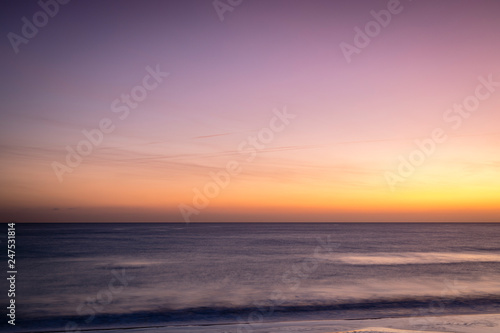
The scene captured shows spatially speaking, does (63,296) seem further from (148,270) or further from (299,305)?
(299,305)

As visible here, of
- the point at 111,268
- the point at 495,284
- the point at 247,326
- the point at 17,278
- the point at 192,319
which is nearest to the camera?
the point at 247,326

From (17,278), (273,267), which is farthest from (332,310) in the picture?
(17,278)

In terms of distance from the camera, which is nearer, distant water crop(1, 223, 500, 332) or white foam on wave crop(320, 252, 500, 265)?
distant water crop(1, 223, 500, 332)

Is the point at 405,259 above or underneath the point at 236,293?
above

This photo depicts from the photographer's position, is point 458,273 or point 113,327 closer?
point 113,327

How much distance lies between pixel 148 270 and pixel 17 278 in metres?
8.78

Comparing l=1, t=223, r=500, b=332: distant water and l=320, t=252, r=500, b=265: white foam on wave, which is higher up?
l=320, t=252, r=500, b=265: white foam on wave

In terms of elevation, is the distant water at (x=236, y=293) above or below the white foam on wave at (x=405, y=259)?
below

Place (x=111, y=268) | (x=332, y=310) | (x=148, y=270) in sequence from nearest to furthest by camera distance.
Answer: (x=332, y=310) → (x=148, y=270) → (x=111, y=268)

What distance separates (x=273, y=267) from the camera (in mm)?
31859

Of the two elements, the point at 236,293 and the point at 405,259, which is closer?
the point at 236,293

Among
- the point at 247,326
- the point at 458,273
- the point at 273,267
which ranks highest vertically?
the point at 273,267

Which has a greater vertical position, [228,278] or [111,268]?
[111,268]

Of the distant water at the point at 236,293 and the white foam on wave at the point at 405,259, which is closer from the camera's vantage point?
the distant water at the point at 236,293
